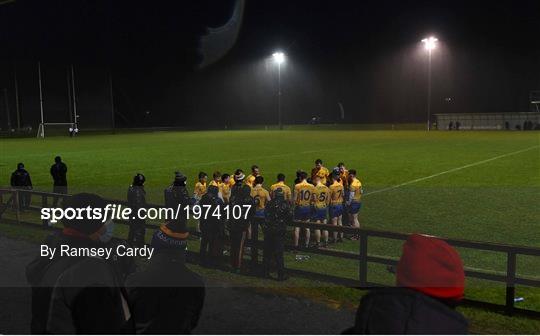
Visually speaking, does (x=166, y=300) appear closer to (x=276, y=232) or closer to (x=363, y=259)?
(x=363, y=259)

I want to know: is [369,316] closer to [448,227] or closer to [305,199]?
[305,199]

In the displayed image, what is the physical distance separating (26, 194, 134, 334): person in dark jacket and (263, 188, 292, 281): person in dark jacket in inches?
207

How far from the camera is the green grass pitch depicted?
11.0m

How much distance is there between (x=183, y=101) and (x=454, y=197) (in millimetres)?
68706

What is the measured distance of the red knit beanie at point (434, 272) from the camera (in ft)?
7.07

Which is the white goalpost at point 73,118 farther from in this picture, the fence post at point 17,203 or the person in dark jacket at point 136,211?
the person in dark jacket at point 136,211

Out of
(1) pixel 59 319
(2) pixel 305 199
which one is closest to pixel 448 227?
(2) pixel 305 199

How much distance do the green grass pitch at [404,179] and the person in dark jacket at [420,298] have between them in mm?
5818

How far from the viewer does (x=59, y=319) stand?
8.32 feet

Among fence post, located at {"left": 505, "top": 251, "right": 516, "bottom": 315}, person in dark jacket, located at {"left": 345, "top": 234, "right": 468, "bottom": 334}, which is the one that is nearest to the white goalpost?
fence post, located at {"left": 505, "top": 251, "right": 516, "bottom": 315}

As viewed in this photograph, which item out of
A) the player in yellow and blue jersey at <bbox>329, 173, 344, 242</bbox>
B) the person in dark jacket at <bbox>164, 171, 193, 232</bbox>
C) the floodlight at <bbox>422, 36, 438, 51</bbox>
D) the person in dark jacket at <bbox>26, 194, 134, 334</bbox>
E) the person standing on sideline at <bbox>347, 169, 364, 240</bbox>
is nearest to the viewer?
the person in dark jacket at <bbox>26, 194, 134, 334</bbox>

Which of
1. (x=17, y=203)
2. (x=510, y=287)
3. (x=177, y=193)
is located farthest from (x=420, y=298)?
(x=17, y=203)

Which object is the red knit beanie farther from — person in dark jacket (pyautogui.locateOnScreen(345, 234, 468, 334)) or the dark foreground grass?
the dark foreground grass

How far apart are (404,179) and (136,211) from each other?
14.0 meters
